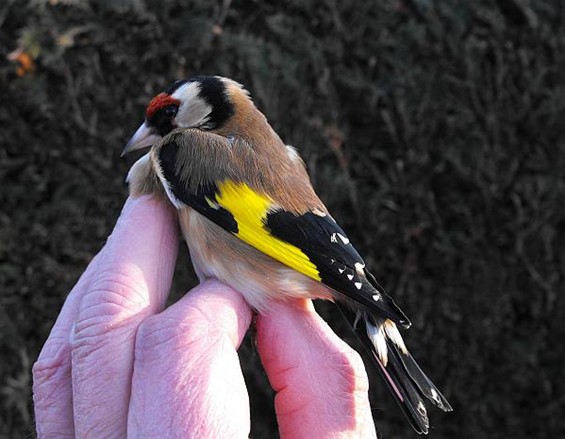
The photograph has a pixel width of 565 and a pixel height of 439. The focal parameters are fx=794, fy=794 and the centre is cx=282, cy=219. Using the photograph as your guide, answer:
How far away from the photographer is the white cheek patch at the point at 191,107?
266cm

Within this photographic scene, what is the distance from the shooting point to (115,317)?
1.68 m

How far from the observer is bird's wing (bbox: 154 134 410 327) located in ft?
7.30

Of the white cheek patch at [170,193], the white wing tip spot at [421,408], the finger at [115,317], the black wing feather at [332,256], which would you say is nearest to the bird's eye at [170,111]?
the white cheek patch at [170,193]

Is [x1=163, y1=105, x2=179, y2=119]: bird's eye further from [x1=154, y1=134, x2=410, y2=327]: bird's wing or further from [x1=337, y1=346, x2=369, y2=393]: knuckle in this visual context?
[x1=337, y1=346, x2=369, y2=393]: knuckle

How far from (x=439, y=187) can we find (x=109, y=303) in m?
2.64

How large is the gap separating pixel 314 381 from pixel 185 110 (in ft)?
3.92

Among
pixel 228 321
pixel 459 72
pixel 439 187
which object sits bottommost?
pixel 439 187

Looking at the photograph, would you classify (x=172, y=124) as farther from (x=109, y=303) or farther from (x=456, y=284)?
(x=456, y=284)

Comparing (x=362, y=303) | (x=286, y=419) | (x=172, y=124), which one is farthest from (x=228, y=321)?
(x=172, y=124)

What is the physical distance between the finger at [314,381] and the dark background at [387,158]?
1898mm

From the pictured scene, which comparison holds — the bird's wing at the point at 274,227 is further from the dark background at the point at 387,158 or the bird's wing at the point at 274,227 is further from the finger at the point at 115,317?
the dark background at the point at 387,158

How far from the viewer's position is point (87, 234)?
3648mm

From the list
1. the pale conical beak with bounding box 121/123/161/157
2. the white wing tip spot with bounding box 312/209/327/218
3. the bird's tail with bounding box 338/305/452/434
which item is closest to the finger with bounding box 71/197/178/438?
the white wing tip spot with bounding box 312/209/327/218

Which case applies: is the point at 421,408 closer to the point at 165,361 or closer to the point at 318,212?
the point at 318,212
